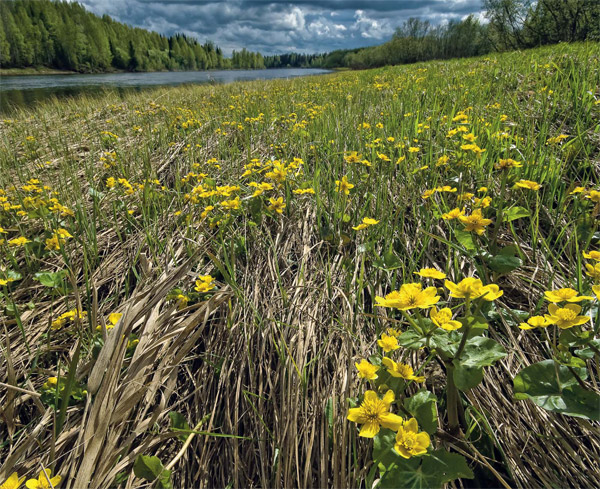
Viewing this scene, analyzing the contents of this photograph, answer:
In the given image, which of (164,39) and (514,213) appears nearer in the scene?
(514,213)

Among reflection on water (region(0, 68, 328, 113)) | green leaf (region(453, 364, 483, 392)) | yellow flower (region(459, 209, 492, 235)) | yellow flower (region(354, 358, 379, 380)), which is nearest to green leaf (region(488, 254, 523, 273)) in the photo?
yellow flower (region(459, 209, 492, 235))

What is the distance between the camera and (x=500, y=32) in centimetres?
3191

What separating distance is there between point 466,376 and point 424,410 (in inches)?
6.2

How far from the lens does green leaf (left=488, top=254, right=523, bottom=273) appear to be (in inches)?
46.9

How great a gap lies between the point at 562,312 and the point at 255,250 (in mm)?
1480

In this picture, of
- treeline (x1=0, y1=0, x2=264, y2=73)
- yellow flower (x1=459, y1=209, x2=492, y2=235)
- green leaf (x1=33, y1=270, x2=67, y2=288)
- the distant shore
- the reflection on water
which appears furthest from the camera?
treeline (x1=0, y1=0, x2=264, y2=73)

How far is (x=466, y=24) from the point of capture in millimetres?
45125

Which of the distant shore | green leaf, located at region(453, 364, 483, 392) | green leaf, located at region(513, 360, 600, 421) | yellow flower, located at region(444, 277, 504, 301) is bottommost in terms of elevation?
the distant shore

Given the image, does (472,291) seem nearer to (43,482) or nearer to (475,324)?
(475,324)

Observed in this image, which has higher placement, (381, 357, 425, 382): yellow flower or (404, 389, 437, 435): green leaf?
(381, 357, 425, 382): yellow flower

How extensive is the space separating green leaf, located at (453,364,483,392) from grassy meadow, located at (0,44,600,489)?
1 centimetres

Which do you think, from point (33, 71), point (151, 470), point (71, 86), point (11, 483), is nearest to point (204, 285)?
point (151, 470)

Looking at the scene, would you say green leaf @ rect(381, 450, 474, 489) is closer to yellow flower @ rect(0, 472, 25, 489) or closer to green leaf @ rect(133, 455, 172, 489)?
green leaf @ rect(133, 455, 172, 489)

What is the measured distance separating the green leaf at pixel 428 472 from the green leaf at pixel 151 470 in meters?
0.71
